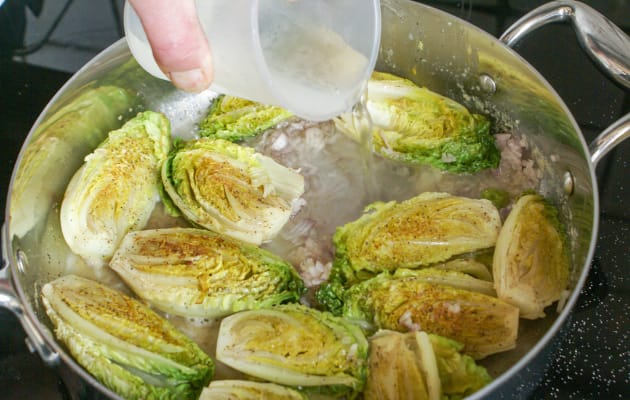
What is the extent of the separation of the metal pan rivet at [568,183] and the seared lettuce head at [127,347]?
3.35 feet

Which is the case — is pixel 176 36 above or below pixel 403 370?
above

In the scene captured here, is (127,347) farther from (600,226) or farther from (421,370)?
(600,226)

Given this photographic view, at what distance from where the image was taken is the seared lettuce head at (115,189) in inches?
79.7

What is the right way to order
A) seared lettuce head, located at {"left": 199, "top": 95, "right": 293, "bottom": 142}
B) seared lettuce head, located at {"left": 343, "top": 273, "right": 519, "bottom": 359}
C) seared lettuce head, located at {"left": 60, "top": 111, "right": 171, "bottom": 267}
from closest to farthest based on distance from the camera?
seared lettuce head, located at {"left": 343, "top": 273, "right": 519, "bottom": 359} → seared lettuce head, located at {"left": 60, "top": 111, "right": 171, "bottom": 267} → seared lettuce head, located at {"left": 199, "top": 95, "right": 293, "bottom": 142}

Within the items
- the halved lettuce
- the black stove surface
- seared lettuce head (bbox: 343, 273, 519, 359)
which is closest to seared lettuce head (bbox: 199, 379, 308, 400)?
the halved lettuce

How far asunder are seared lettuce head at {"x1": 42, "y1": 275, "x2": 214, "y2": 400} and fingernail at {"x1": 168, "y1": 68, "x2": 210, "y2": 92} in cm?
69

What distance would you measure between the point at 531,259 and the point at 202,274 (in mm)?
832

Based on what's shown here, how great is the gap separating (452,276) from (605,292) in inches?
16.5

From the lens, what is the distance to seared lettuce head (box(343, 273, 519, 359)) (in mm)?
1761

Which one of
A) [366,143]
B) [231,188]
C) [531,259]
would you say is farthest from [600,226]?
[231,188]

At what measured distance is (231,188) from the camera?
2.11m

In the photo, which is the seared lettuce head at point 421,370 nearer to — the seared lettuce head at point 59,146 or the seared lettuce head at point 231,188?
the seared lettuce head at point 231,188

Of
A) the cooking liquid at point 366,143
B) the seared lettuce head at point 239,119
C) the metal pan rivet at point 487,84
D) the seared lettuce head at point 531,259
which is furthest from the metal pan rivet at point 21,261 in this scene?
the metal pan rivet at point 487,84

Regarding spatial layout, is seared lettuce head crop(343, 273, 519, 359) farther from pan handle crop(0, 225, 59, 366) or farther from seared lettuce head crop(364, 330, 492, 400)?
pan handle crop(0, 225, 59, 366)
